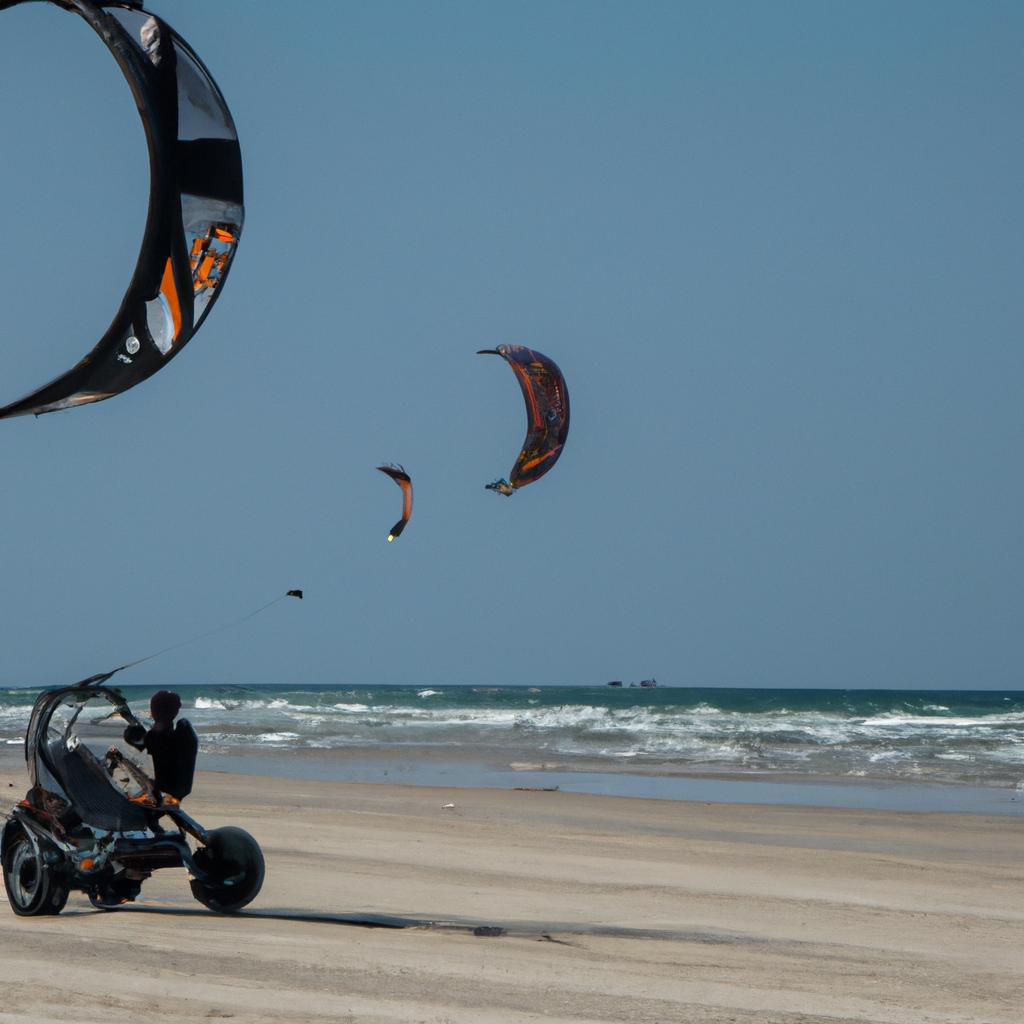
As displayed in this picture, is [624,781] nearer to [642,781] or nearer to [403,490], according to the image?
[642,781]

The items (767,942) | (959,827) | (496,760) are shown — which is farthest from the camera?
(496,760)

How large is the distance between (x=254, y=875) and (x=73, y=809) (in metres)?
1.13

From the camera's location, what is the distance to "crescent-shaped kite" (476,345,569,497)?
1692cm

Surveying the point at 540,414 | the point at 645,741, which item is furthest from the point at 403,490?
the point at 645,741

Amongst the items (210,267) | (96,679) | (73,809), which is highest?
(210,267)

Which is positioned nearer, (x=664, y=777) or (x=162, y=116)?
(x=162, y=116)

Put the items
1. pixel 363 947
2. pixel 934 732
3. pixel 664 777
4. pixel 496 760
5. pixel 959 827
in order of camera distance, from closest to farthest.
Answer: pixel 363 947 → pixel 959 827 → pixel 664 777 → pixel 496 760 → pixel 934 732

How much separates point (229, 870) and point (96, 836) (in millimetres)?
830

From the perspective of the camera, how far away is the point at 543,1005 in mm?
6230

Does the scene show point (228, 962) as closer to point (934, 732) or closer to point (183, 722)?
point (183, 722)

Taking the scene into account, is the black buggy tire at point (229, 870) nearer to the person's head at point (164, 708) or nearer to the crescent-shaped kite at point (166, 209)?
the person's head at point (164, 708)

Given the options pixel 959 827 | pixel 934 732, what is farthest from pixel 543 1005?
pixel 934 732

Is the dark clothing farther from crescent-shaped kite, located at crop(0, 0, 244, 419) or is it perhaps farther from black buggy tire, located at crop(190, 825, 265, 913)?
crescent-shaped kite, located at crop(0, 0, 244, 419)

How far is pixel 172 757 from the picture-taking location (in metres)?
8.45
